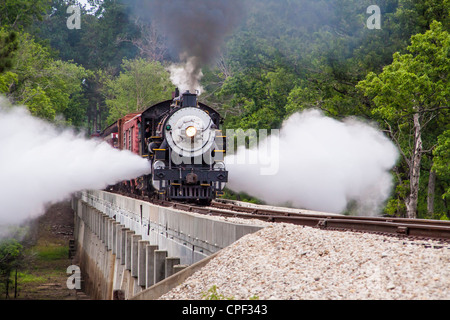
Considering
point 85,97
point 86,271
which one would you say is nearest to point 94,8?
point 85,97

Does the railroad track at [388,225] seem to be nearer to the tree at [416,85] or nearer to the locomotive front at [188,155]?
the locomotive front at [188,155]

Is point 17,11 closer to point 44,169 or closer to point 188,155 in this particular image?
point 44,169

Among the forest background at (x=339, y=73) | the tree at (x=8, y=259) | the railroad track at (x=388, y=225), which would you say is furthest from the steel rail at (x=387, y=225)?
the tree at (x=8, y=259)

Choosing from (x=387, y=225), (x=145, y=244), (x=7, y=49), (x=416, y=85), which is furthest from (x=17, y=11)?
(x=387, y=225)

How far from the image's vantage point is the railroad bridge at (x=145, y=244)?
11.0 meters

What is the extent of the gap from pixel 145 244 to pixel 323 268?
366 inches

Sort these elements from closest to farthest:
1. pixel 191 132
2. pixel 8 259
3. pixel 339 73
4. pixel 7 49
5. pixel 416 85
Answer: pixel 191 132 < pixel 416 85 < pixel 7 49 < pixel 8 259 < pixel 339 73

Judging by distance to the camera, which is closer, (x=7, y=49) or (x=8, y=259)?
(x=7, y=49)

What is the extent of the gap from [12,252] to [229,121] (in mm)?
21496

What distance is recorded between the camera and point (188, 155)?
64.8ft

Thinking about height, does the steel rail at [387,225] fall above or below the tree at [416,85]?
below

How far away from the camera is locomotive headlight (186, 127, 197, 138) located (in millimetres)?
19469

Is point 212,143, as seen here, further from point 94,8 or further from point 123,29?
point 94,8

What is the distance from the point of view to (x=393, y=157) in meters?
28.9
